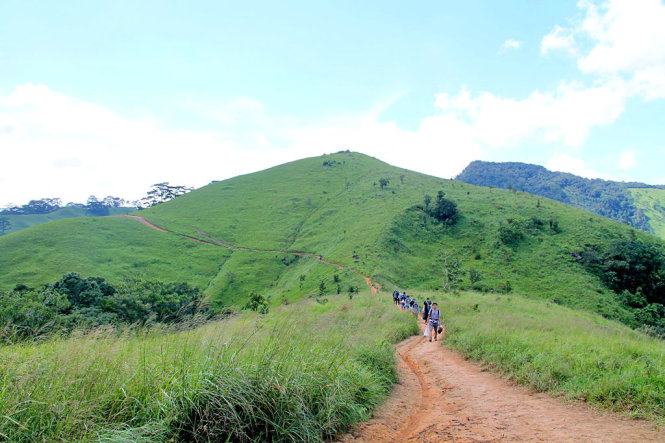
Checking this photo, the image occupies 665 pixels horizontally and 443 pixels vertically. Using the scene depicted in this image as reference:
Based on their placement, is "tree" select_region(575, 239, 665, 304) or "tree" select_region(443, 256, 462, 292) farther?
"tree" select_region(575, 239, 665, 304)

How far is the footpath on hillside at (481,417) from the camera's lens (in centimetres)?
623

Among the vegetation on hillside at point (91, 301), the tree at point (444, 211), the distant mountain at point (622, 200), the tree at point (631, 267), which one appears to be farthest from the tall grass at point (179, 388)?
the distant mountain at point (622, 200)

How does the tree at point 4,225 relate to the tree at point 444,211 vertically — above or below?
below

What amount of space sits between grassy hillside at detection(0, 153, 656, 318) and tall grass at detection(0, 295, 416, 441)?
3538cm

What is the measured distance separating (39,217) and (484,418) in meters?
186

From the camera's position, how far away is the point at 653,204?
169 m

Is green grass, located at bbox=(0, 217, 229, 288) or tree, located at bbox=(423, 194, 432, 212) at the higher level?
tree, located at bbox=(423, 194, 432, 212)

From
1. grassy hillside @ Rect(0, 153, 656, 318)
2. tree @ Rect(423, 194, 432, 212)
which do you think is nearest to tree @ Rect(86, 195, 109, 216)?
grassy hillside @ Rect(0, 153, 656, 318)

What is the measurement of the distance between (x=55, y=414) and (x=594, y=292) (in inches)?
2030

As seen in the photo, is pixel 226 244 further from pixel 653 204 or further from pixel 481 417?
pixel 653 204

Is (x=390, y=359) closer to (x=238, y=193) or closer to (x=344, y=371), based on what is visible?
(x=344, y=371)

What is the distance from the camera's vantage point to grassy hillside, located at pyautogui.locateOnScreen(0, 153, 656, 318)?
4919cm

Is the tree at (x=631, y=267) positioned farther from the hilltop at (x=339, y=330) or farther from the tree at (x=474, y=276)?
the tree at (x=474, y=276)

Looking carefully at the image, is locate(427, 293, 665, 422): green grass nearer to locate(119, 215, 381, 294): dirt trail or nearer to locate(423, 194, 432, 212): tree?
locate(119, 215, 381, 294): dirt trail
